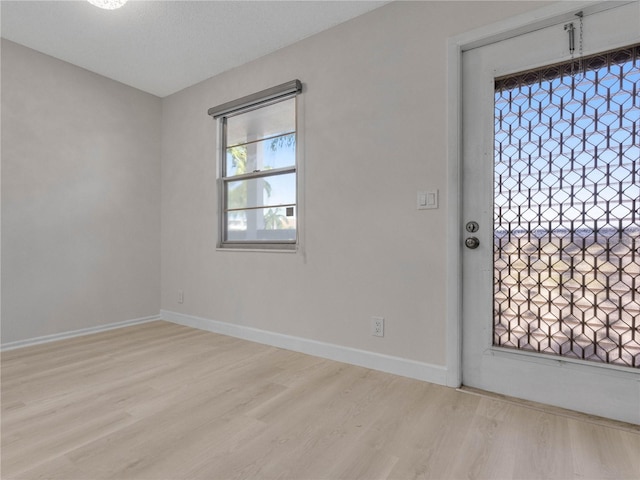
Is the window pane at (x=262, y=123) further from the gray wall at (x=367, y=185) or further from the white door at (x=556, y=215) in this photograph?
the white door at (x=556, y=215)

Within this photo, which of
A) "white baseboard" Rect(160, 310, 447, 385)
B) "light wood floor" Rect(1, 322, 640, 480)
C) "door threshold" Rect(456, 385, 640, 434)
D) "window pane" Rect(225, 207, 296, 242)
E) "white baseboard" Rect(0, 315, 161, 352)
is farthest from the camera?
"window pane" Rect(225, 207, 296, 242)

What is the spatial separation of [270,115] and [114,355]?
2.30 meters

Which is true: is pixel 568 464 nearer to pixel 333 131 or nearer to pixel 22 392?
pixel 333 131

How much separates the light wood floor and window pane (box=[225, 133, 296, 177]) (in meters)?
1.64

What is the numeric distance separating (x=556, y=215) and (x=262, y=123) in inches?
91.9

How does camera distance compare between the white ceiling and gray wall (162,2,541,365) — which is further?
the white ceiling

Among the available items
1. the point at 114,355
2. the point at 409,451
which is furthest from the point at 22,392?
the point at 409,451

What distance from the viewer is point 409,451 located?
4.48 feet

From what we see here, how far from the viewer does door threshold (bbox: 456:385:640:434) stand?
153 centimetres

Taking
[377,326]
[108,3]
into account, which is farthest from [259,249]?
[108,3]

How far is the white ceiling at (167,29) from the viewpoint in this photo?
7.48 feet

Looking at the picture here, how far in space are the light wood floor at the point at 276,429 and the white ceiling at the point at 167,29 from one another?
8.02 feet

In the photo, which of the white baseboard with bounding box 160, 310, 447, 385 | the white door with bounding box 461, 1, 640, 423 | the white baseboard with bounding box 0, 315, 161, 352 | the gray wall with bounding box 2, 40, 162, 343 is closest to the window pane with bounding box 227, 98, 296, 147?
the gray wall with bounding box 2, 40, 162, 343

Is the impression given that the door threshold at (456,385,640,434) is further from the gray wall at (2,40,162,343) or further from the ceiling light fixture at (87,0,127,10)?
the gray wall at (2,40,162,343)
